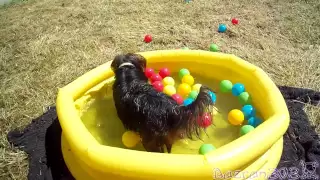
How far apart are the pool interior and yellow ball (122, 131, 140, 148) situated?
0.20 ft

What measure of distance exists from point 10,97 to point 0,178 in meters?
1.30

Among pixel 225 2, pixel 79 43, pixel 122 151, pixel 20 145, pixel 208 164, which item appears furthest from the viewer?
pixel 225 2

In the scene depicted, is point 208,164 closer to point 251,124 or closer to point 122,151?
point 122,151

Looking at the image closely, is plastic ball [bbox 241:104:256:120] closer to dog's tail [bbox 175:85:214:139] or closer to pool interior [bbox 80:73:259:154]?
pool interior [bbox 80:73:259:154]

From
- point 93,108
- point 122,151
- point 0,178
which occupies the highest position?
point 122,151

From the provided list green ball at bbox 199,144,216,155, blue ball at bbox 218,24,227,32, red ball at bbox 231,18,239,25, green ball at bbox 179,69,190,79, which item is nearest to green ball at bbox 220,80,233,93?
green ball at bbox 179,69,190,79

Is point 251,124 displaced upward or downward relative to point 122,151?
downward

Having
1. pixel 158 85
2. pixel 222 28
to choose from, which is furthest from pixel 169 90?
pixel 222 28

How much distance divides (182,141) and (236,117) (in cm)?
60

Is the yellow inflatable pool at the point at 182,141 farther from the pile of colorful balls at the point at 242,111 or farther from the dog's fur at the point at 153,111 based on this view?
the dog's fur at the point at 153,111

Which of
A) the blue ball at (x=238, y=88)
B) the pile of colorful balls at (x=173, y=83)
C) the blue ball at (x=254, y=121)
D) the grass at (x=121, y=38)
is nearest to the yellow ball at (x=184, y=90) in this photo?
the pile of colorful balls at (x=173, y=83)

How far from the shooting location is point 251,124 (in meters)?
3.09

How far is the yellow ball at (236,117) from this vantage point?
310 cm

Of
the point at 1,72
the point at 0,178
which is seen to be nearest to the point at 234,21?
the point at 1,72
